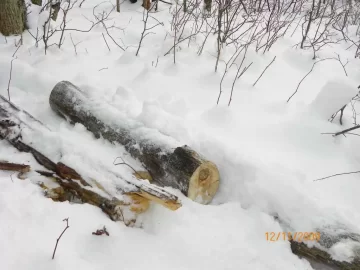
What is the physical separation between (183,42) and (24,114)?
2704 mm

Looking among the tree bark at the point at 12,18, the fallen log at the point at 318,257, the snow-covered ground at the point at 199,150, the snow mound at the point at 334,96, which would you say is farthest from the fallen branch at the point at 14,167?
the tree bark at the point at 12,18

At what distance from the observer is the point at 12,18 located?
13.7 feet

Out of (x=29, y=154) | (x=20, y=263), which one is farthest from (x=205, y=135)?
(x=20, y=263)

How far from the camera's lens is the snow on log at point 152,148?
206 centimetres

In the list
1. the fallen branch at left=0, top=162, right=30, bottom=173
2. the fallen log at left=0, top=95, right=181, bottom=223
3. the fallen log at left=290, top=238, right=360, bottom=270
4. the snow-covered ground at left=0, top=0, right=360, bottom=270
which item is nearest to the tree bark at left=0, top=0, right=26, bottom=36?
the snow-covered ground at left=0, top=0, right=360, bottom=270

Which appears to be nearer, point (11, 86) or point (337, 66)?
point (11, 86)

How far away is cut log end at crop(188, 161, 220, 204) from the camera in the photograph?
205 centimetres

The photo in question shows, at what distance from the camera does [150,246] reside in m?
1.77

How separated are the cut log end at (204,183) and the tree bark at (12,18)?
11.6 feet

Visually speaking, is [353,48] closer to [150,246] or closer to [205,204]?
[205,204]
